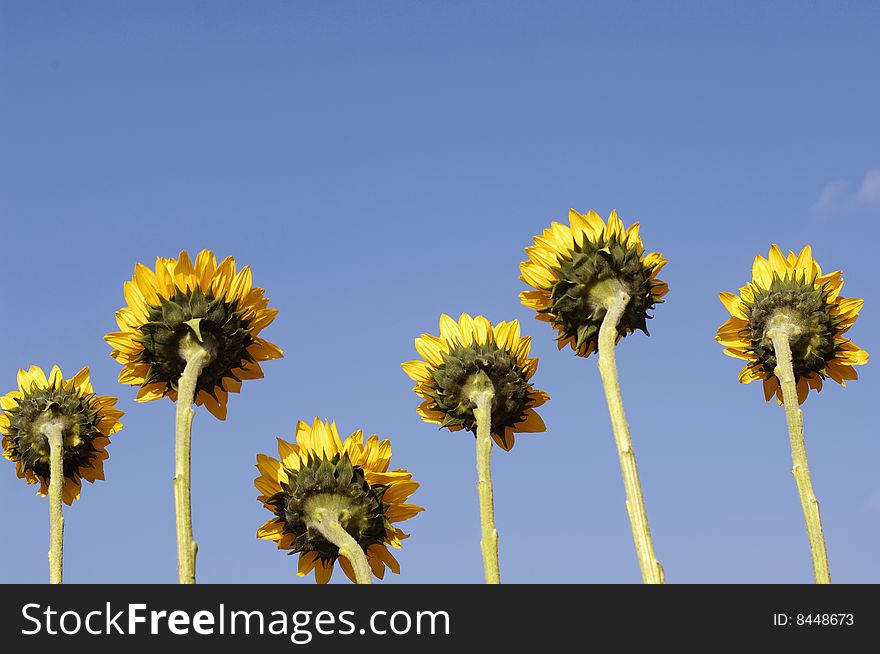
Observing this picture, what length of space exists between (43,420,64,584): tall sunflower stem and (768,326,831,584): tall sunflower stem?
4.98m

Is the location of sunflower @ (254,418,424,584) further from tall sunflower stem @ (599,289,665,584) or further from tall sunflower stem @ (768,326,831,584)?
tall sunflower stem @ (768,326,831,584)

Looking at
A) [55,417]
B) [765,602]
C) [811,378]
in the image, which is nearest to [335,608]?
[765,602]

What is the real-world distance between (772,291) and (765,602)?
3399mm

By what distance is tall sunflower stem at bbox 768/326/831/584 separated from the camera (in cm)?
676

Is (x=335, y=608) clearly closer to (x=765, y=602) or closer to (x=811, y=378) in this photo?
(x=765, y=602)

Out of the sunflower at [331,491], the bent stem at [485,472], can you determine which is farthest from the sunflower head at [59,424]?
the bent stem at [485,472]

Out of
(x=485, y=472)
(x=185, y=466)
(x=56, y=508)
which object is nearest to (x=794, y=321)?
(x=485, y=472)

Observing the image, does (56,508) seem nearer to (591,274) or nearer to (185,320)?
(185,320)

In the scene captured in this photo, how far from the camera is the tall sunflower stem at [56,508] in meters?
7.35

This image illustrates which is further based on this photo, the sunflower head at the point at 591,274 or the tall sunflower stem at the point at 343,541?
the sunflower head at the point at 591,274

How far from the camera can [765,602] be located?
528 cm

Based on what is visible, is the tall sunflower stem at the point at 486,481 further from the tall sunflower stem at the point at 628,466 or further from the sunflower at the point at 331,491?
the tall sunflower stem at the point at 628,466

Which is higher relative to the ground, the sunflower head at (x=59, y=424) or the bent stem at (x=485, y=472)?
the sunflower head at (x=59, y=424)

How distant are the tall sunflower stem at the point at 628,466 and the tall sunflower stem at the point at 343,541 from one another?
58.5 inches
